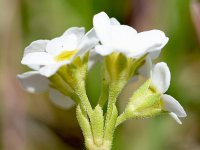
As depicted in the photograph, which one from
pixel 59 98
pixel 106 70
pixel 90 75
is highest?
pixel 106 70

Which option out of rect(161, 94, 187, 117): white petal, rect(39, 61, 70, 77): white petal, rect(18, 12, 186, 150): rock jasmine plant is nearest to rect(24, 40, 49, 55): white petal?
rect(18, 12, 186, 150): rock jasmine plant

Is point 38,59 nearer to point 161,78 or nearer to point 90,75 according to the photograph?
point 161,78

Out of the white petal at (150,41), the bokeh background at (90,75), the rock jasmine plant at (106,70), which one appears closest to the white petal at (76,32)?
the rock jasmine plant at (106,70)

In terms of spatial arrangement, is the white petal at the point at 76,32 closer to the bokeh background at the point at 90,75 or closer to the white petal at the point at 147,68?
the white petal at the point at 147,68

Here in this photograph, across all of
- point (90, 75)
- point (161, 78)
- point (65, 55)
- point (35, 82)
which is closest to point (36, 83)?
point (35, 82)

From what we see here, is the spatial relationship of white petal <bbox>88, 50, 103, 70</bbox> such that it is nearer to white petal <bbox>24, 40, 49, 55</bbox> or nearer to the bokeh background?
white petal <bbox>24, 40, 49, 55</bbox>

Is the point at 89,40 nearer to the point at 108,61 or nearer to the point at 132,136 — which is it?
the point at 108,61

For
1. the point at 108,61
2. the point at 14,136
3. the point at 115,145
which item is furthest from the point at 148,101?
the point at 14,136
